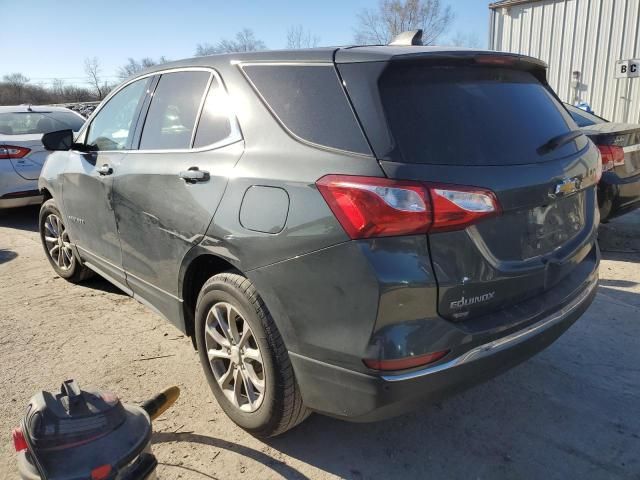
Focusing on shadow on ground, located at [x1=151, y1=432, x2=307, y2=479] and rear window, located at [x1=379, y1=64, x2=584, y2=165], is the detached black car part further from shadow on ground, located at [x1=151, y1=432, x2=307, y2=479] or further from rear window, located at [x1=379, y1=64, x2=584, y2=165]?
rear window, located at [x1=379, y1=64, x2=584, y2=165]

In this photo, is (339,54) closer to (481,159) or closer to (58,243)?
(481,159)

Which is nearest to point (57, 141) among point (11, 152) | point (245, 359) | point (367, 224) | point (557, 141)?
point (245, 359)

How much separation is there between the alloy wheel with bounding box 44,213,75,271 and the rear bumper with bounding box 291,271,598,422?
3.29 meters

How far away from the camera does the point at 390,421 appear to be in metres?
2.68

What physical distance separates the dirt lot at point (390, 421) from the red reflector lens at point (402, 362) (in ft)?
2.39

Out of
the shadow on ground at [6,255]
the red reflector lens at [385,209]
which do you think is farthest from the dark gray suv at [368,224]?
the shadow on ground at [6,255]

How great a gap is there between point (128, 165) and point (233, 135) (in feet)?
3.50

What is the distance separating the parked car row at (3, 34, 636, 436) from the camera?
186 cm

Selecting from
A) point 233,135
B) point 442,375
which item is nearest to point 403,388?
point 442,375

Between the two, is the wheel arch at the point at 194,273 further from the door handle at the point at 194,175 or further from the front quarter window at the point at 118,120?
the front quarter window at the point at 118,120

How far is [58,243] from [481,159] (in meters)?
4.14

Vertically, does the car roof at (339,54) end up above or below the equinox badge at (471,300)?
above

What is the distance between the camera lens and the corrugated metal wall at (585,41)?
11.2 metres

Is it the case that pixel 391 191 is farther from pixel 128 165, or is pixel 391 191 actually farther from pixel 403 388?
pixel 128 165
